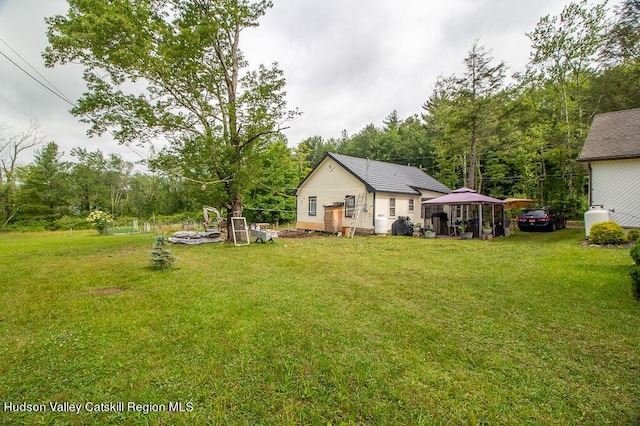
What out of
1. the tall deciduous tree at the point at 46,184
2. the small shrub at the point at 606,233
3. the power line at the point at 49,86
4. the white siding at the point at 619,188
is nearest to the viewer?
the power line at the point at 49,86

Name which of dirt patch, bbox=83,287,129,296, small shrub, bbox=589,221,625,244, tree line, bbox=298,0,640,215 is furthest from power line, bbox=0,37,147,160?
tree line, bbox=298,0,640,215

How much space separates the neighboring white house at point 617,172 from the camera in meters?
10.4

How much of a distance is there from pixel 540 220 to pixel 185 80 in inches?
728

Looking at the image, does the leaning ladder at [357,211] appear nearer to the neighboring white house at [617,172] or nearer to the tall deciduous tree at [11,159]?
the neighboring white house at [617,172]

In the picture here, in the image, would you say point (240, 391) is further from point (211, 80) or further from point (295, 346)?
point (211, 80)

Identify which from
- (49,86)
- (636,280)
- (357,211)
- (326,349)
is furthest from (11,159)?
(636,280)

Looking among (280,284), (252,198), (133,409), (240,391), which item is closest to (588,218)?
(280,284)

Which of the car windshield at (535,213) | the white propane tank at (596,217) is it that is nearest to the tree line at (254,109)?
the car windshield at (535,213)

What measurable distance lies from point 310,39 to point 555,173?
25798 mm

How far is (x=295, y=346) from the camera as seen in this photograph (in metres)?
3.11

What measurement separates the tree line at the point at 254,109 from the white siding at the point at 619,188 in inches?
151

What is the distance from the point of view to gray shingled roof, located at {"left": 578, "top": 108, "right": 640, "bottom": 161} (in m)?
10.6

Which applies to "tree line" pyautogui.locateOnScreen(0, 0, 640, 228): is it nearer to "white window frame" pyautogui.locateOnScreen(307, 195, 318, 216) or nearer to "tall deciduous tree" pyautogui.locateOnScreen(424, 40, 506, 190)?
"tall deciduous tree" pyautogui.locateOnScreen(424, 40, 506, 190)

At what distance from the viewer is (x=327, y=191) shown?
1784 centimetres
